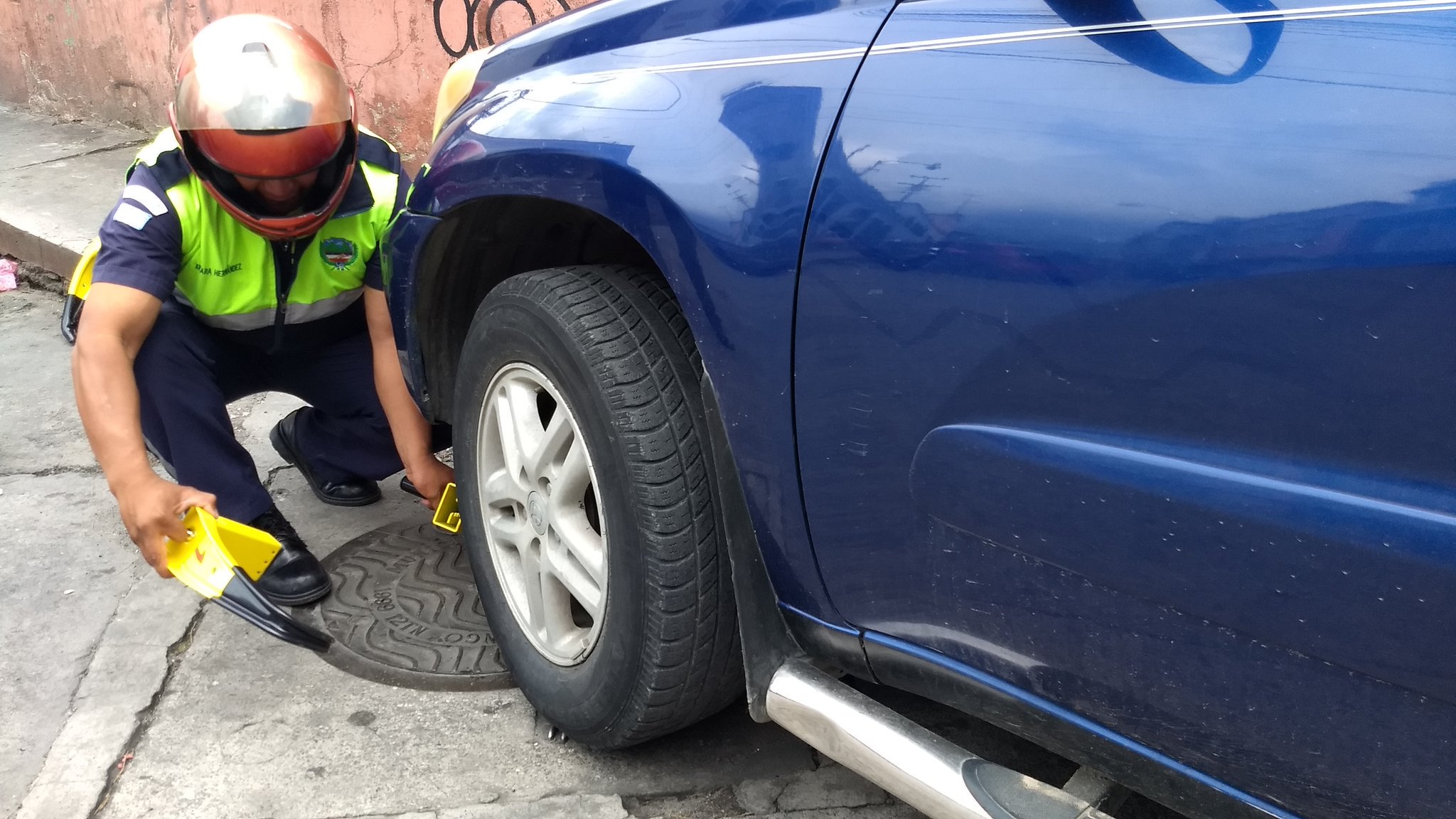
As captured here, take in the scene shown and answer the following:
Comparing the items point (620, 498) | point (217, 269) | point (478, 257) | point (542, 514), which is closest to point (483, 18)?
point (217, 269)

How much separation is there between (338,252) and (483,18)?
2936 millimetres

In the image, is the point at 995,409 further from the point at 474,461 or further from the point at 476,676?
the point at 476,676

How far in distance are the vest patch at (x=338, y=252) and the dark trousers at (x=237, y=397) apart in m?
0.34

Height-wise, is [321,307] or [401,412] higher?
[321,307]

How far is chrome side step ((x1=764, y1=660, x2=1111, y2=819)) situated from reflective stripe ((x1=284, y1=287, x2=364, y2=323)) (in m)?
1.66

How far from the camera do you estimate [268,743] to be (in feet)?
7.29

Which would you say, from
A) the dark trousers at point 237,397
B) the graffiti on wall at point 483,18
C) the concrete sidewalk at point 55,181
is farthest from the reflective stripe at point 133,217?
the concrete sidewalk at point 55,181

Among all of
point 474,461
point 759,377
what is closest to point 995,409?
point 759,377

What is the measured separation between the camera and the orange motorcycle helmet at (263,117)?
232cm

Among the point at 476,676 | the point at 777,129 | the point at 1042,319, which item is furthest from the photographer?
the point at 476,676

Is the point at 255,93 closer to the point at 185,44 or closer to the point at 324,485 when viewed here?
the point at 324,485

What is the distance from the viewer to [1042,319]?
1.22 metres

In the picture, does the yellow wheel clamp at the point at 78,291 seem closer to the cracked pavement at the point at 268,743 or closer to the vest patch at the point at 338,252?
the vest patch at the point at 338,252

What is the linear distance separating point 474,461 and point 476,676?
48cm
